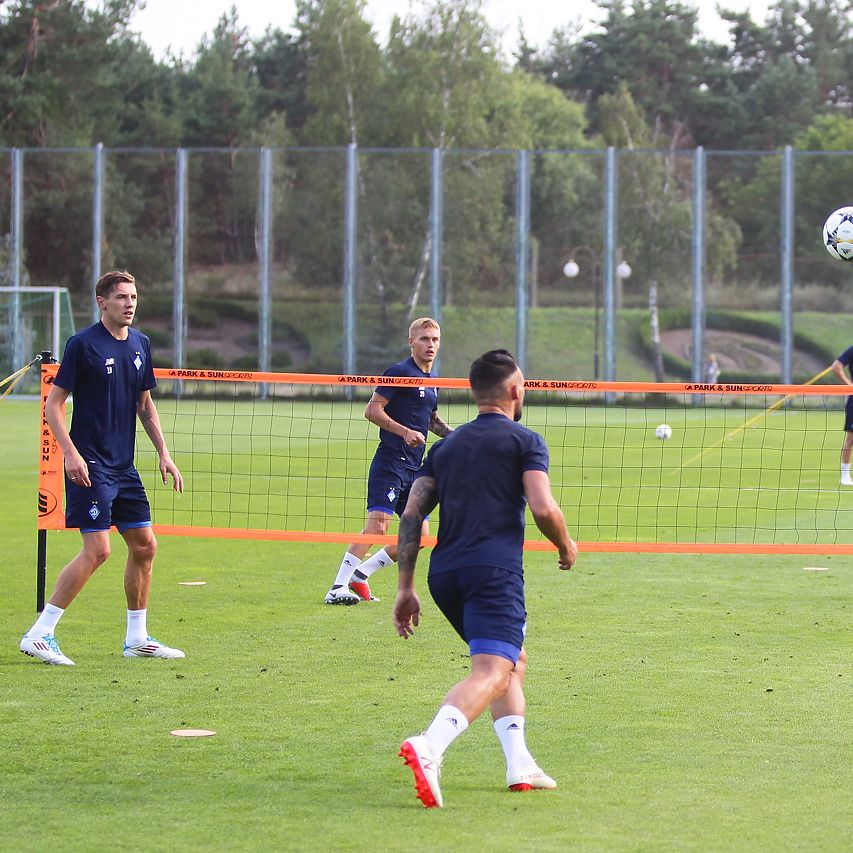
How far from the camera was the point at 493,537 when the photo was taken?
20.5 ft

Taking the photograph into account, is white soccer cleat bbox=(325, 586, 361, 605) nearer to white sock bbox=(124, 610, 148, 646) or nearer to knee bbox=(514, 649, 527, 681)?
white sock bbox=(124, 610, 148, 646)

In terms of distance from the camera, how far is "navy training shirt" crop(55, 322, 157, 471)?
28.8ft

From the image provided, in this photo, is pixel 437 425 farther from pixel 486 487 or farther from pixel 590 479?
pixel 590 479

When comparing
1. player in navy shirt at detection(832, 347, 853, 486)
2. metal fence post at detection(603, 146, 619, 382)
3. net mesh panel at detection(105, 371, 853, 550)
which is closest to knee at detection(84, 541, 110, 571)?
net mesh panel at detection(105, 371, 853, 550)

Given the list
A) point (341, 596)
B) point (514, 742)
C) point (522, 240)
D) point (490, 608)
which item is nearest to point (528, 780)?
point (514, 742)

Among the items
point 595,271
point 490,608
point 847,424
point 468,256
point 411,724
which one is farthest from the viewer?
point 595,271

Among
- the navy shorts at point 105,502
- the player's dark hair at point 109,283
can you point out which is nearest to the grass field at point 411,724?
the navy shorts at point 105,502

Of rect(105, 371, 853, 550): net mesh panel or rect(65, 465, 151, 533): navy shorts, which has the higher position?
rect(65, 465, 151, 533): navy shorts

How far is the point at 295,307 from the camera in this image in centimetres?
5275

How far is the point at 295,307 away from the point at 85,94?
17.8m

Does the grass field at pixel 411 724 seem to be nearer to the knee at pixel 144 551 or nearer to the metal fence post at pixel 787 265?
the knee at pixel 144 551

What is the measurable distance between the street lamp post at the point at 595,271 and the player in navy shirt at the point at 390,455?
40582 mm

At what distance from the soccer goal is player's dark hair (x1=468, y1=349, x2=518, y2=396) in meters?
42.4

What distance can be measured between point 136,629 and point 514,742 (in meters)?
3.55
